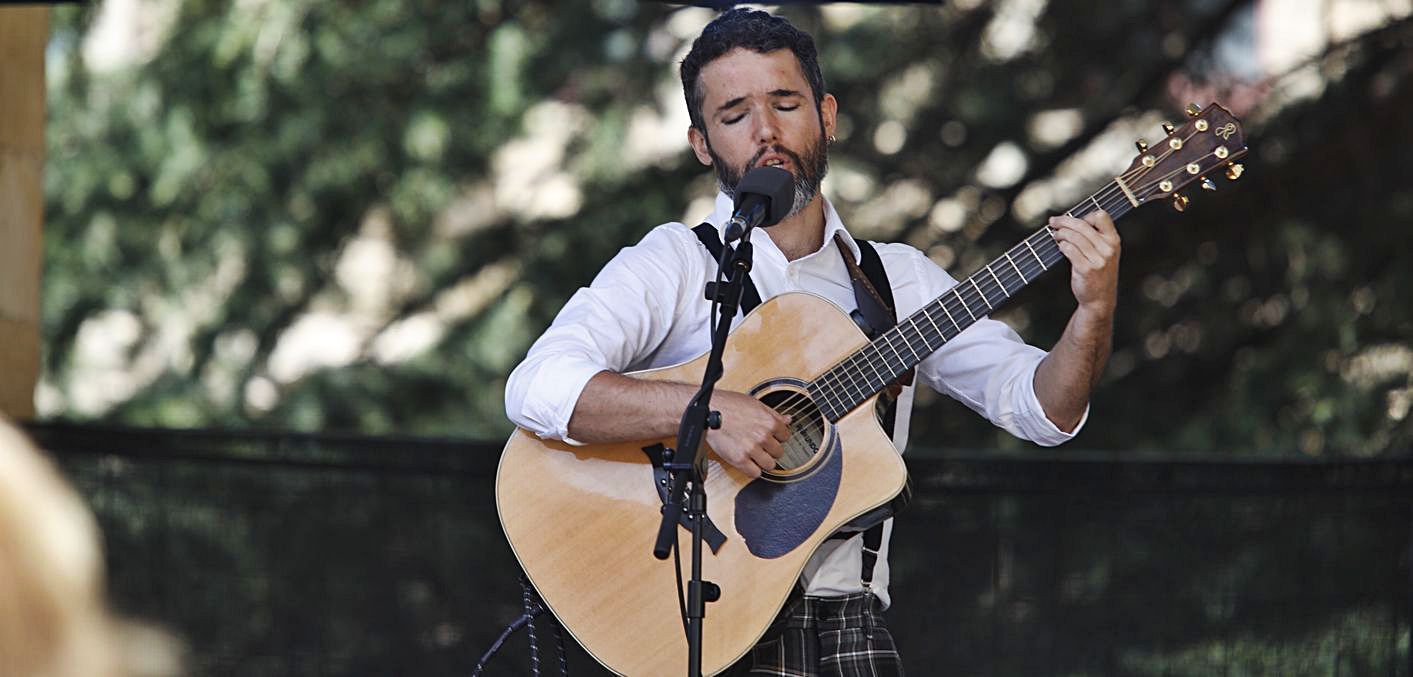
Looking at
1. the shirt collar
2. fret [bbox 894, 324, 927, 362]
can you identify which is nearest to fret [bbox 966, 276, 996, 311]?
fret [bbox 894, 324, 927, 362]

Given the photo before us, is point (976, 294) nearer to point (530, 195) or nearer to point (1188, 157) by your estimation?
point (1188, 157)

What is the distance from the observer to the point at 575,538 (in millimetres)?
2730

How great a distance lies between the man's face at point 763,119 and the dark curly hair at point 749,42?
0.01 metres

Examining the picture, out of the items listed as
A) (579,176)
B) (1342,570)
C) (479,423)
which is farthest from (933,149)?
(1342,570)

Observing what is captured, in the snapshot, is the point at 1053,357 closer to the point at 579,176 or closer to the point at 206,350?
the point at 579,176

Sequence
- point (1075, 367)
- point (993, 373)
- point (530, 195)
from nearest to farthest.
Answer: point (1075, 367), point (993, 373), point (530, 195)

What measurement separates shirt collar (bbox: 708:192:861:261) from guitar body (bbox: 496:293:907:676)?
0.13 m

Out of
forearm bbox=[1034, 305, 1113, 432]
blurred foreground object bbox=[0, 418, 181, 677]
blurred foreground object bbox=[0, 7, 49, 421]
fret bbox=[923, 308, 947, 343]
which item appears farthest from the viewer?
blurred foreground object bbox=[0, 7, 49, 421]

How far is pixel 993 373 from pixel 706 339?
48 cm

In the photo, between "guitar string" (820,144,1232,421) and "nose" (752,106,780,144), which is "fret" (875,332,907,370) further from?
"nose" (752,106,780,144)

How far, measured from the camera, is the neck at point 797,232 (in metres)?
2.83

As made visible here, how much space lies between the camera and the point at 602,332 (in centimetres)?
273

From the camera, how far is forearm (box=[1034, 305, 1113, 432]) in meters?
2.58

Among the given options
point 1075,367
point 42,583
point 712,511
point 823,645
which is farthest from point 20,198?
point 42,583
